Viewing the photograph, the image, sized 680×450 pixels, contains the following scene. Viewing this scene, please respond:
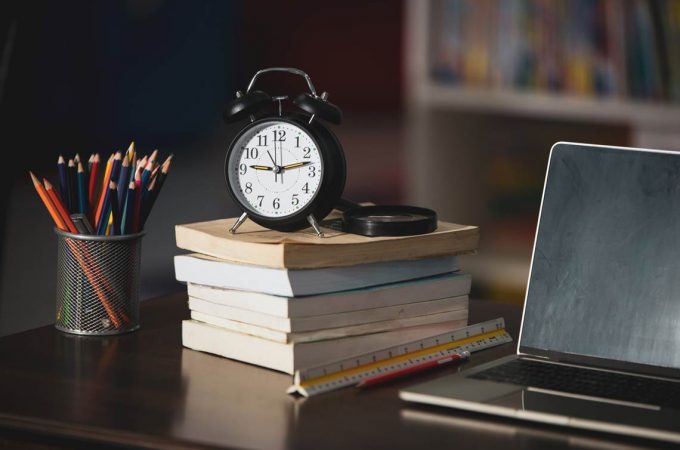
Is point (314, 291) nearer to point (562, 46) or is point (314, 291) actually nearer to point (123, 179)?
point (123, 179)

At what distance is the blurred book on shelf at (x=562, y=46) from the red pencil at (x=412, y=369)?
6.49ft

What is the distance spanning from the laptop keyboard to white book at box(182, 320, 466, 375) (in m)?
0.16

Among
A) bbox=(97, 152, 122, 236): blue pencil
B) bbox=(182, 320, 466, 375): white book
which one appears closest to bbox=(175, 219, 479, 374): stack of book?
bbox=(182, 320, 466, 375): white book

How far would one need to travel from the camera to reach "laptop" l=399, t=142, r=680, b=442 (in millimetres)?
1123

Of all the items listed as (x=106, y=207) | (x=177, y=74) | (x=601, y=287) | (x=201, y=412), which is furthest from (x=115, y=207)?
(x=177, y=74)

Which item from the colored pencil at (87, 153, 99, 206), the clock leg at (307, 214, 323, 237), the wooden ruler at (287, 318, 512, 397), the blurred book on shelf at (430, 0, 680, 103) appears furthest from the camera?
the blurred book on shelf at (430, 0, 680, 103)

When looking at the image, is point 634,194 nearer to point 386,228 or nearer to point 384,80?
point 386,228

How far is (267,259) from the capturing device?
3.86ft

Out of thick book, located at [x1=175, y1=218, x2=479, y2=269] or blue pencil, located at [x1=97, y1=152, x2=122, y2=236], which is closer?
thick book, located at [x1=175, y1=218, x2=479, y2=269]

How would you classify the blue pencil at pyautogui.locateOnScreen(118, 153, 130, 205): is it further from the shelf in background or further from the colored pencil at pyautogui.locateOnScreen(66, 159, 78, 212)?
the shelf in background

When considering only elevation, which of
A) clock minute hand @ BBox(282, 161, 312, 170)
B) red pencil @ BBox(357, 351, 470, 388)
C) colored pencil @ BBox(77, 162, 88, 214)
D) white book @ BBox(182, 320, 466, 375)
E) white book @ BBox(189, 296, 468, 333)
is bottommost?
red pencil @ BBox(357, 351, 470, 388)

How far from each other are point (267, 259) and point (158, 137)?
9.85 ft

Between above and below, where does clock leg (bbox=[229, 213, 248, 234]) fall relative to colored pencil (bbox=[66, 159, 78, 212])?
below

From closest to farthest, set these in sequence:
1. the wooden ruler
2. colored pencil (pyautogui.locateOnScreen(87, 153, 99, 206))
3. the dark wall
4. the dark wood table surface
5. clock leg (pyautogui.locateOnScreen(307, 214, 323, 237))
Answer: the dark wood table surface → the wooden ruler → clock leg (pyautogui.locateOnScreen(307, 214, 323, 237)) → colored pencil (pyautogui.locateOnScreen(87, 153, 99, 206)) → the dark wall
